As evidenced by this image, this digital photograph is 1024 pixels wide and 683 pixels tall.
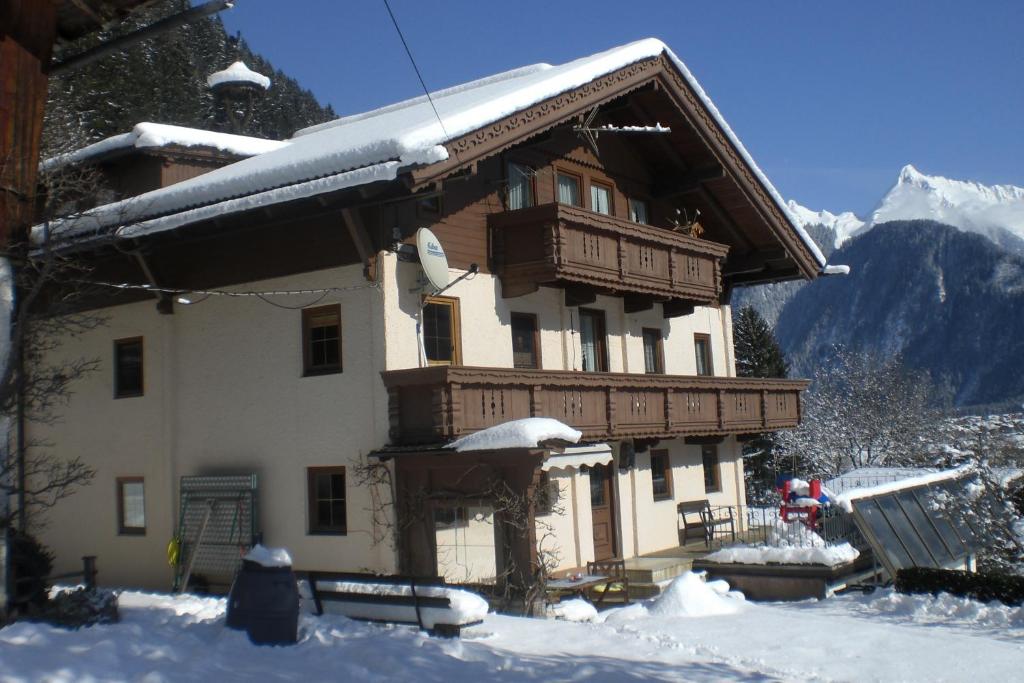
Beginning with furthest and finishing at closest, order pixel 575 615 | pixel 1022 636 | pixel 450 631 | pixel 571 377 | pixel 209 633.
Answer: pixel 571 377
pixel 575 615
pixel 1022 636
pixel 450 631
pixel 209 633

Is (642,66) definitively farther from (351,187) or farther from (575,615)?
(575,615)

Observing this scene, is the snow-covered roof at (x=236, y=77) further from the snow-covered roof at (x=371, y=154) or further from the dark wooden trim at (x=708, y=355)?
the dark wooden trim at (x=708, y=355)

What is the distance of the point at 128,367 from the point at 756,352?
1294 inches

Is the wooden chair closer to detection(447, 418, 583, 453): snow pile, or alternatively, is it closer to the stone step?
the stone step

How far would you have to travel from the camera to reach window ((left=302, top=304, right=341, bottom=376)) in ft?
54.2

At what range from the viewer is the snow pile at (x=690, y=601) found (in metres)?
14.8

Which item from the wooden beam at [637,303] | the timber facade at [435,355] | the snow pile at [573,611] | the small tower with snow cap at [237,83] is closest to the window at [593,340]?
the timber facade at [435,355]

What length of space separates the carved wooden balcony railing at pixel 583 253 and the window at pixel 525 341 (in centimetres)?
84

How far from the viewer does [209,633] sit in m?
10.2

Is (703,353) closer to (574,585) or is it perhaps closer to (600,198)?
(600,198)

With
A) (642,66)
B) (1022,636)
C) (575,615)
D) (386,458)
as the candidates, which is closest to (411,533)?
(386,458)

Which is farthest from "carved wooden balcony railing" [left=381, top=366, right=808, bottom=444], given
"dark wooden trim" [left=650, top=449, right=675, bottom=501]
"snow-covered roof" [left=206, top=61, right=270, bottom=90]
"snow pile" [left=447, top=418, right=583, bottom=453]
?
"snow-covered roof" [left=206, top=61, right=270, bottom=90]

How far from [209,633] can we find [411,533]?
228 inches

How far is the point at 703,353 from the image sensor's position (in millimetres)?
25406
